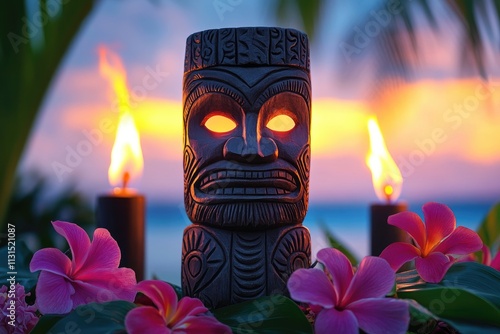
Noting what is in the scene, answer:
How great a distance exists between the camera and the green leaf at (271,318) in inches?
33.8

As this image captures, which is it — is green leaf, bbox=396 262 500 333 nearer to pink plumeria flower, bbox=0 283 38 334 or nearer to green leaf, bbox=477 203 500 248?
pink plumeria flower, bbox=0 283 38 334

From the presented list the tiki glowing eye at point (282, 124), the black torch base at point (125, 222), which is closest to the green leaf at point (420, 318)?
the tiki glowing eye at point (282, 124)

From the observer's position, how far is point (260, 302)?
0.95 meters

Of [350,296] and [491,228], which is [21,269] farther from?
[491,228]

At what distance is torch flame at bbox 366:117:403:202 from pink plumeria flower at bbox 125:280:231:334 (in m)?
0.88

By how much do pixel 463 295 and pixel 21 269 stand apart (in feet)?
2.70

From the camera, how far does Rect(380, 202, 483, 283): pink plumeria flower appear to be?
41.1 inches

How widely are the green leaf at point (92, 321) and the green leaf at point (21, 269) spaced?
0.37 m

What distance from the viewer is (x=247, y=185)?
122 centimetres

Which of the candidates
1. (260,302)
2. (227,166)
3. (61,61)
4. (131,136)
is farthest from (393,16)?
(260,302)

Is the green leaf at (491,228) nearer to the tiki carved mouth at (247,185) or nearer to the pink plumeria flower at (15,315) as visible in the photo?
the tiki carved mouth at (247,185)

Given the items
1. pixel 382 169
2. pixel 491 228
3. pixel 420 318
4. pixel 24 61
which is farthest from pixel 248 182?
pixel 24 61

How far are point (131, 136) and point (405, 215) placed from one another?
0.78 m

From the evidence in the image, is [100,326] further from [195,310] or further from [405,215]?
[405,215]
